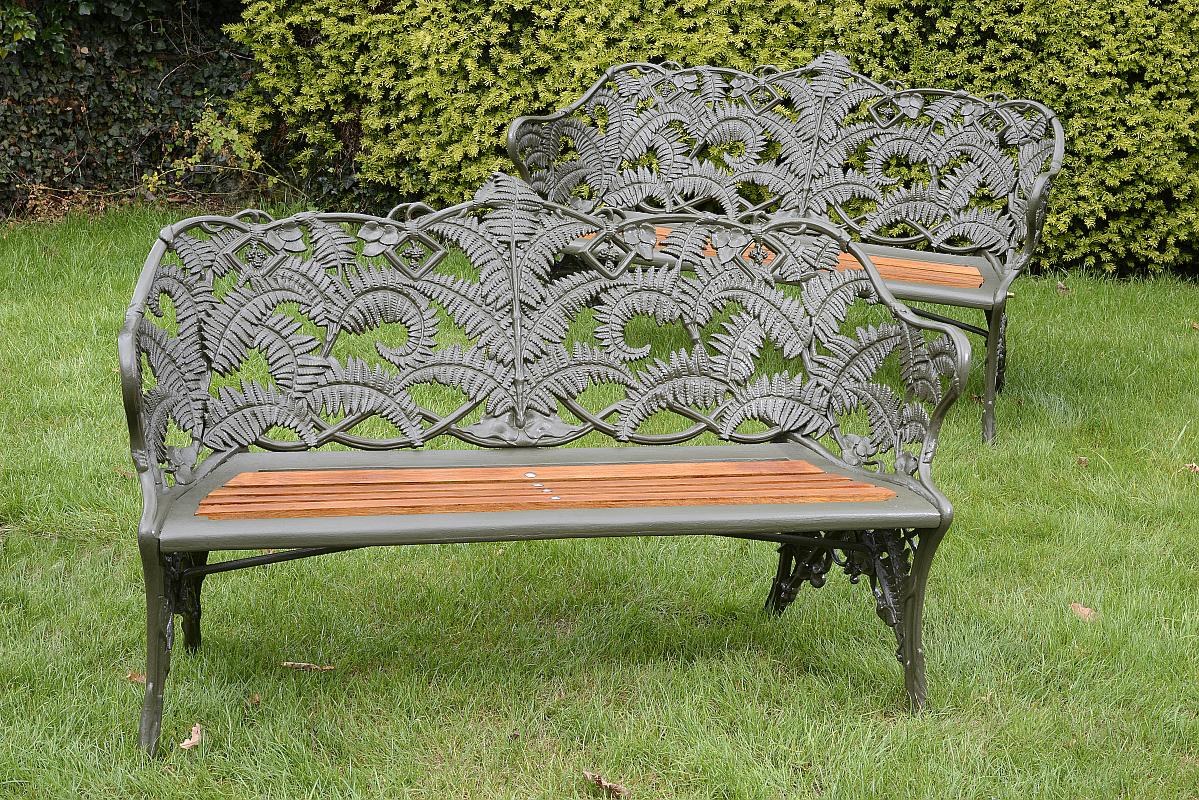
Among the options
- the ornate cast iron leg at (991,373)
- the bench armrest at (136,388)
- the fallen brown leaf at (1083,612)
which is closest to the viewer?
the bench armrest at (136,388)

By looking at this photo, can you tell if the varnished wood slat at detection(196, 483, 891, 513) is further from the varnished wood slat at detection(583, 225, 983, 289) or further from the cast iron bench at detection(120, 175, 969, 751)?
the varnished wood slat at detection(583, 225, 983, 289)

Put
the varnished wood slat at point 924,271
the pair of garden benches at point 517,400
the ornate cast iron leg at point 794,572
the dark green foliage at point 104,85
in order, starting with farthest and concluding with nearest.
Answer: the dark green foliage at point 104,85, the varnished wood slat at point 924,271, the ornate cast iron leg at point 794,572, the pair of garden benches at point 517,400

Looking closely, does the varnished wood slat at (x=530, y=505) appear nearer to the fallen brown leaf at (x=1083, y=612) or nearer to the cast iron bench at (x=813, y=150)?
the fallen brown leaf at (x=1083, y=612)

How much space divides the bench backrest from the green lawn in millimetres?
1422

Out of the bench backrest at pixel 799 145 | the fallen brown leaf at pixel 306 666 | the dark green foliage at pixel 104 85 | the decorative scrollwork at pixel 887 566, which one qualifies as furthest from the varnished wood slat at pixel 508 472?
the dark green foliage at pixel 104 85

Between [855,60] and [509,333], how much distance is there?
4.41 meters

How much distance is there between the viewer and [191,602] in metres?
2.94

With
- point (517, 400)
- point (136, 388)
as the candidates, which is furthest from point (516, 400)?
point (136, 388)

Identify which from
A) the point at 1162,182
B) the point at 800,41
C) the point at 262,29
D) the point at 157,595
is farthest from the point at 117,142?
the point at 1162,182

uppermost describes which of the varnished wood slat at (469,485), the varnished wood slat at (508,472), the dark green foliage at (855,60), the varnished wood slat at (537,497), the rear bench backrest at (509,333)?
the dark green foliage at (855,60)

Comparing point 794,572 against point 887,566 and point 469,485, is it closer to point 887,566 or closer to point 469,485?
point 887,566

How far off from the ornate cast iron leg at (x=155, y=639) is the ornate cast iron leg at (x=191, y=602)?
81 millimetres

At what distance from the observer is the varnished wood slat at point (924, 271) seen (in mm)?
4875

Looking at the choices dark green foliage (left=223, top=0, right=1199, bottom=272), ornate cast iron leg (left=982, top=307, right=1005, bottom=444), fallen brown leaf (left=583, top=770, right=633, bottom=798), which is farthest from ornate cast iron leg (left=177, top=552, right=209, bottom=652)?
dark green foliage (left=223, top=0, right=1199, bottom=272)
